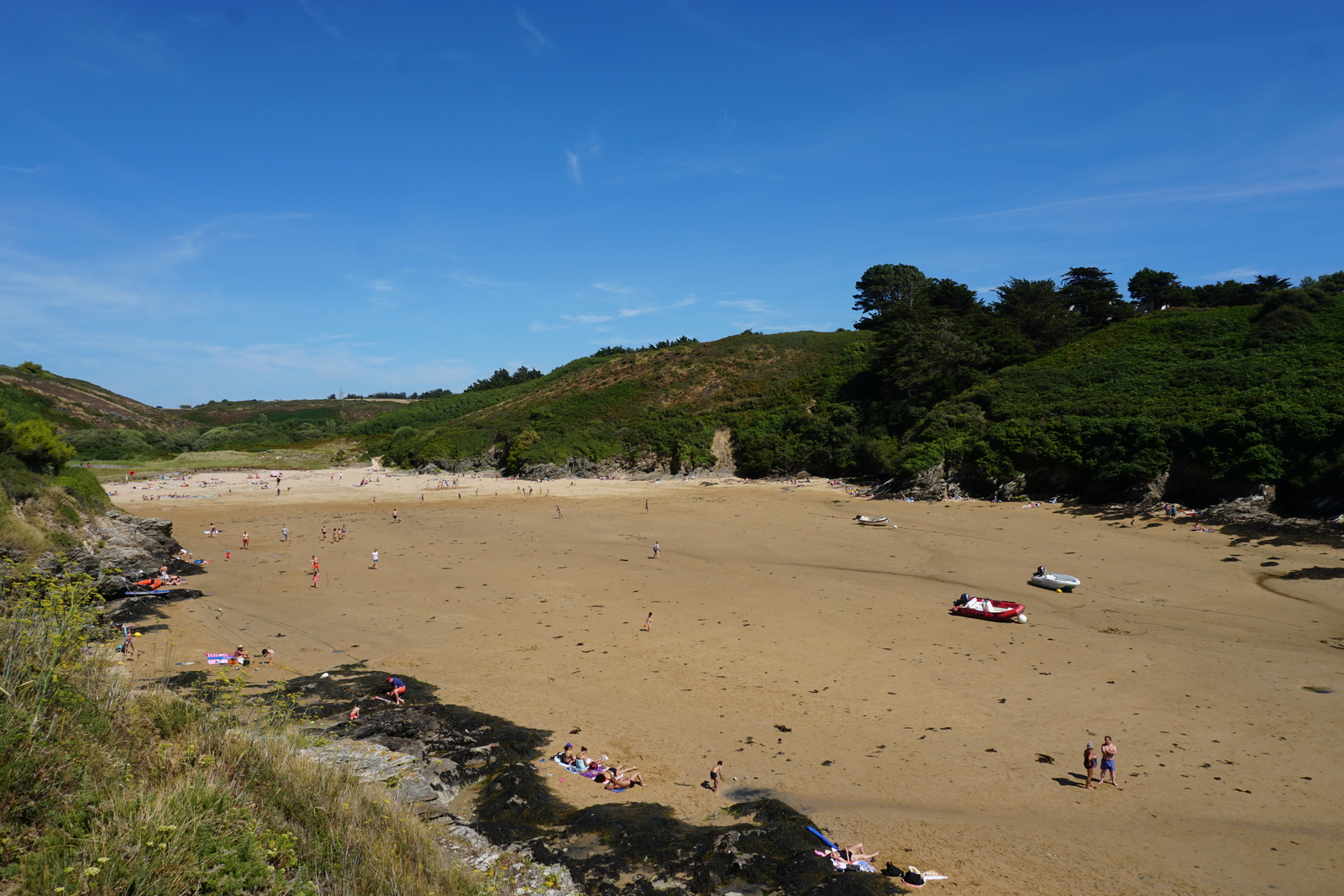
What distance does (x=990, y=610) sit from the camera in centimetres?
1958

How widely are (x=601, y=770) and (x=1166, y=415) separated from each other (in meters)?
35.5

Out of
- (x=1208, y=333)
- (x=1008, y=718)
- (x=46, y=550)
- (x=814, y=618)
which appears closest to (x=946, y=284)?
(x=1208, y=333)

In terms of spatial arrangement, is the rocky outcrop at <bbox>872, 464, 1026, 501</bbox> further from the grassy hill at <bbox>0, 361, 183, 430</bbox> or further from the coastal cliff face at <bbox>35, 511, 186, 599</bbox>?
the grassy hill at <bbox>0, 361, 183, 430</bbox>

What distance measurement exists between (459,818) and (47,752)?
5624 millimetres

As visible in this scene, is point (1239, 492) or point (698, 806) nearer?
point (698, 806)

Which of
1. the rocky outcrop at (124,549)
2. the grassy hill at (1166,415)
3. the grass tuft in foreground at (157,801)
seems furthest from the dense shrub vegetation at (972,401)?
the grass tuft in foreground at (157,801)

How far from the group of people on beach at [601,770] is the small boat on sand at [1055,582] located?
17166 millimetres

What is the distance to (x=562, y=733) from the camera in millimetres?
13078

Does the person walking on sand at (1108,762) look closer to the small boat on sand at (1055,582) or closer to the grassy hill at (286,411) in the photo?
the small boat on sand at (1055,582)

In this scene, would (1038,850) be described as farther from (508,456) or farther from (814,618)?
(508,456)

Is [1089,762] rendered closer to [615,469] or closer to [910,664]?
[910,664]

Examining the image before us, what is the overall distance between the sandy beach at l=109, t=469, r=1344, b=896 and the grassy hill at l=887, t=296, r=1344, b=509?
391cm

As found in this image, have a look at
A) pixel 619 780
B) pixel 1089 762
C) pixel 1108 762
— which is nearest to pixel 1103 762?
pixel 1108 762

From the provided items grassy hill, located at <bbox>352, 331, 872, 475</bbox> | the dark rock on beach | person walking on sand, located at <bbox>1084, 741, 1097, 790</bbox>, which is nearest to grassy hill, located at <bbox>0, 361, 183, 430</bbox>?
grassy hill, located at <bbox>352, 331, 872, 475</bbox>
